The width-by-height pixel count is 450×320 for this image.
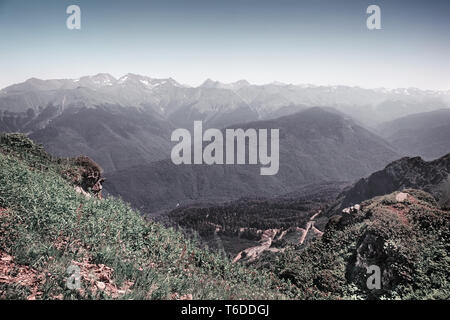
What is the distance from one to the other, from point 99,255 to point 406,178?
84561 millimetres

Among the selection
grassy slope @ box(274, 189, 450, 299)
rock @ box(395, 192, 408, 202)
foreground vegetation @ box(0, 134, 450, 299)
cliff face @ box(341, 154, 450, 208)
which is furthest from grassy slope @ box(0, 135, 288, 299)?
cliff face @ box(341, 154, 450, 208)

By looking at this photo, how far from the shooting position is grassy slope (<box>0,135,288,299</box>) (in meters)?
6.91

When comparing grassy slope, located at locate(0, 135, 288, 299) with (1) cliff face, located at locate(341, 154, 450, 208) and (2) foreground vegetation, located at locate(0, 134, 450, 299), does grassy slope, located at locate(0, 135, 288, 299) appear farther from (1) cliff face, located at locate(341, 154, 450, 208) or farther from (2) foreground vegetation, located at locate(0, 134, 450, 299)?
(1) cliff face, located at locate(341, 154, 450, 208)

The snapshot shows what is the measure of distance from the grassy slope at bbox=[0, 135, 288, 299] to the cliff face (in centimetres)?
4432

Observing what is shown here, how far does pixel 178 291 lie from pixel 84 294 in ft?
7.11

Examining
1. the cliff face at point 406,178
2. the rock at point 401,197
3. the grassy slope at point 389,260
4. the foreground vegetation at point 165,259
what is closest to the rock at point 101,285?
the foreground vegetation at point 165,259

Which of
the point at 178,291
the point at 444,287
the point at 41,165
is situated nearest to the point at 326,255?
the point at 444,287

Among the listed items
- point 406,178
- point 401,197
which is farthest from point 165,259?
point 406,178

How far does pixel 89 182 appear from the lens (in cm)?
2377

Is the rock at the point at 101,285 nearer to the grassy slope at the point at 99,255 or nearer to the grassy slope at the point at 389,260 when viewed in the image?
the grassy slope at the point at 99,255

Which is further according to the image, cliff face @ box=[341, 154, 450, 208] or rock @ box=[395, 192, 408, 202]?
cliff face @ box=[341, 154, 450, 208]

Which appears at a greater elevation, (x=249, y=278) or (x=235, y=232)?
(x=249, y=278)

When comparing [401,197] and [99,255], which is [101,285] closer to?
[99,255]

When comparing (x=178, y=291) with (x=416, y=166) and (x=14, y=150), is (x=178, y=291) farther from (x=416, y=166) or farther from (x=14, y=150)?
(x=416, y=166)
